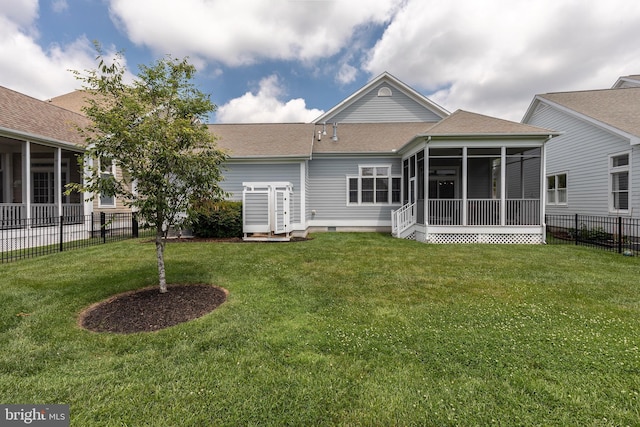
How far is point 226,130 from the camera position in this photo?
16.7 metres

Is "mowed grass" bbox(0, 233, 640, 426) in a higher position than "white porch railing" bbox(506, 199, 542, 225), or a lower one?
lower

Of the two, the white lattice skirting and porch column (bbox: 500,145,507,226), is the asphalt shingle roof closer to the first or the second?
porch column (bbox: 500,145,507,226)

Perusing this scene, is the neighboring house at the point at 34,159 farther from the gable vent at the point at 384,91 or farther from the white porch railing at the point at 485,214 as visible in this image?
the gable vent at the point at 384,91

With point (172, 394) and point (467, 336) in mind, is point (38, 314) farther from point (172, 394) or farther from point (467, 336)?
point (467, 336)

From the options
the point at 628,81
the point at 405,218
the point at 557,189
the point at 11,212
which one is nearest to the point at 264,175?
the point at 405,218

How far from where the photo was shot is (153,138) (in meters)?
4.56

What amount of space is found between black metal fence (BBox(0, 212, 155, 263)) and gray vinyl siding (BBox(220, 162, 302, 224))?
4.16 m

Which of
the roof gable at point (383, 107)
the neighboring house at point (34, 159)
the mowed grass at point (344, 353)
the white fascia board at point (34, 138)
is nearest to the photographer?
the mowed grass at point (344, 353)

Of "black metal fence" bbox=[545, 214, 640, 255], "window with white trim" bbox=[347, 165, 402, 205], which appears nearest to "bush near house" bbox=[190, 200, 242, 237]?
"window with white trim" bbox=[347, 165, 402, 205]

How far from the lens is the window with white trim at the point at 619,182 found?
34.9ft

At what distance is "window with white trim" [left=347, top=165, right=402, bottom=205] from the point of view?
1423cm

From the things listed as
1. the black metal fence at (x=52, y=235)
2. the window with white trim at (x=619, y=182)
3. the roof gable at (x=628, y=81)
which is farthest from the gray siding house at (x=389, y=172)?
the roof gable at (x=628, y=81)

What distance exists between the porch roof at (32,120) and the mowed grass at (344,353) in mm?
6635

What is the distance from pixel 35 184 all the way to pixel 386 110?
62.1 ft
